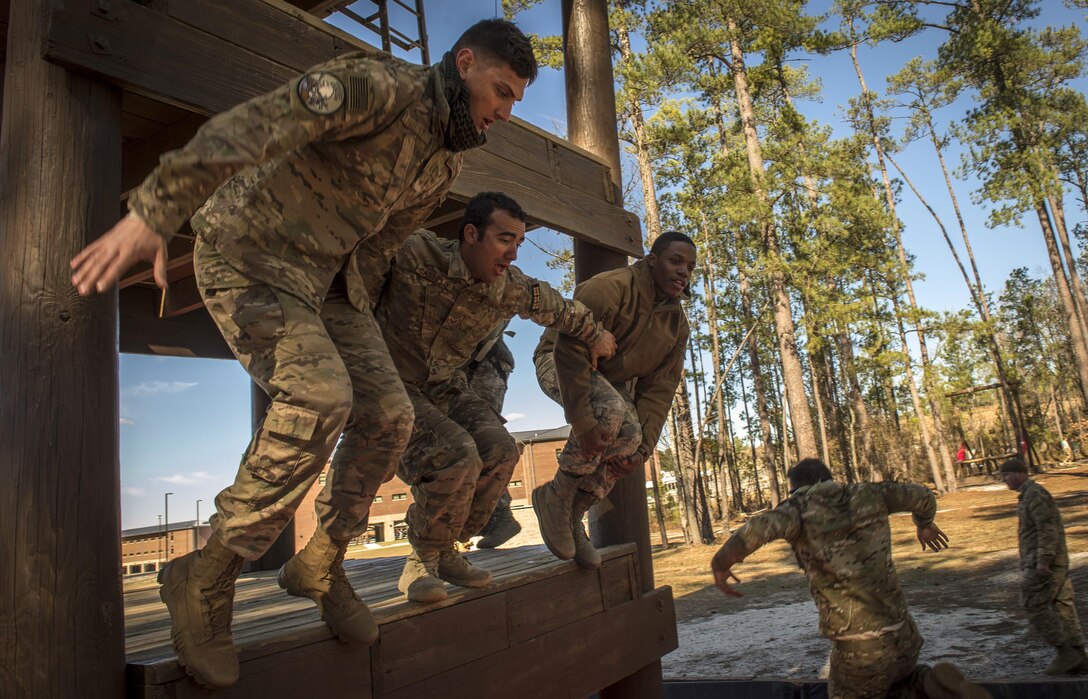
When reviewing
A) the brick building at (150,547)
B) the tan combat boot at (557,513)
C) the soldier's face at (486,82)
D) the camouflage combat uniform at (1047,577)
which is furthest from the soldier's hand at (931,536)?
the brick building at (150,547)

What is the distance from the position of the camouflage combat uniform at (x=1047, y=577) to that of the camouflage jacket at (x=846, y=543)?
2926mm

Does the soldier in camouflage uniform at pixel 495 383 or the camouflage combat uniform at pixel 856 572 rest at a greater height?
the soldier in camouflage uniform at pixel 495 383

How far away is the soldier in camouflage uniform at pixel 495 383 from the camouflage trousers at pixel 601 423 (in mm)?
955

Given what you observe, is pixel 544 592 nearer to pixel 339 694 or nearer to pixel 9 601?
pixel 339 694

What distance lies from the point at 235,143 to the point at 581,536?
2.91m

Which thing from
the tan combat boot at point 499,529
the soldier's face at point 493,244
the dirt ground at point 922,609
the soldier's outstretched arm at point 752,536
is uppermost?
the soldier's face at point 493,244

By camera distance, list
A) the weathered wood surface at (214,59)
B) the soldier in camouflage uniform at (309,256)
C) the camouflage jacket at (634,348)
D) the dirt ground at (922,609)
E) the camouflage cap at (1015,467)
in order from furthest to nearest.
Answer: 1. the dirt ground at (922,609)
2. the camouflage cap at (1015,467)
3. the camouflage jacket at (634,348)
4. the weathered wood surface at (214,59)
5. the soldier in camouflage uniform at (309,256)

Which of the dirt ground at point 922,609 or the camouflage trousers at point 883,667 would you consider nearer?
the camouflage trousers at point 883,667

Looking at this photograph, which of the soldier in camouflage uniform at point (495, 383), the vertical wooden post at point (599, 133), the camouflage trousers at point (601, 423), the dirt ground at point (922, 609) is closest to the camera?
the camouflage trousers at point (601, 423)

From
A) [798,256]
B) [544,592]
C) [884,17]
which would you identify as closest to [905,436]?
[798,256]

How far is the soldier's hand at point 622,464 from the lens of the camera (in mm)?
4316

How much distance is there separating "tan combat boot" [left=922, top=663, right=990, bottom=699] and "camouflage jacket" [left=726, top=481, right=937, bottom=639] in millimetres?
301

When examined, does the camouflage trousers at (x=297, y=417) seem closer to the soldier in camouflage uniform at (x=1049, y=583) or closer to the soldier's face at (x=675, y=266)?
the soldier's face at (x=675, y=266)

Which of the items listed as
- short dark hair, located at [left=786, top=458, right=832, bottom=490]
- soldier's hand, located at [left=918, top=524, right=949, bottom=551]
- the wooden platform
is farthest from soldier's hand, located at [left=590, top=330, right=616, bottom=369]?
soldier's hand, located at [left=918, top=524, right=949, bottom=551]
